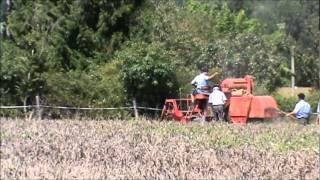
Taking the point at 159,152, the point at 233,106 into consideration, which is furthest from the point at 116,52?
the point at 159,152

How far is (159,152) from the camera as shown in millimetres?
9234

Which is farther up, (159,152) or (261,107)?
(261,107)

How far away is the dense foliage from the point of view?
20859mm

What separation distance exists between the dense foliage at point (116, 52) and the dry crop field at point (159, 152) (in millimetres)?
7243

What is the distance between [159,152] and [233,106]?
25.2 feet

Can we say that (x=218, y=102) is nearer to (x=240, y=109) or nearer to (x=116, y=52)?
(x=240, y=109)

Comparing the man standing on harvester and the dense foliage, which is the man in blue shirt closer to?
the man standing on harvester

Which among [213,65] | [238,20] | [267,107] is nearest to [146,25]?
[213,65]

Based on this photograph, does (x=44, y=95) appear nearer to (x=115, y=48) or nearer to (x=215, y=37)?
(x=115, y=48)

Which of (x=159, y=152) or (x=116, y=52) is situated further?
(x=116, y=52)

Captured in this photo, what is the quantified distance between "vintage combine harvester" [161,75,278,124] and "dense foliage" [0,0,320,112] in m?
1.55

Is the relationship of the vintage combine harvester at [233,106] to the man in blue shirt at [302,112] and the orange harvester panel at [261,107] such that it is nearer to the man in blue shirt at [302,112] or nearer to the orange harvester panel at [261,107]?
the orange harvester panel at [261,107]

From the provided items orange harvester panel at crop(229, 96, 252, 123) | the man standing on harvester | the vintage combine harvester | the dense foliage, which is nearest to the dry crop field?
the vintage combine harvester

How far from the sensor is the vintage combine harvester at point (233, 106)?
53.1 feet
